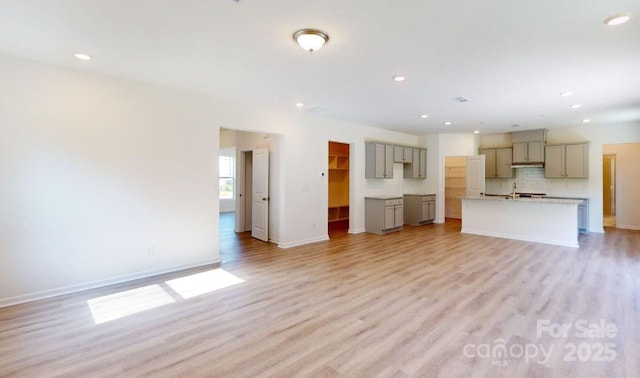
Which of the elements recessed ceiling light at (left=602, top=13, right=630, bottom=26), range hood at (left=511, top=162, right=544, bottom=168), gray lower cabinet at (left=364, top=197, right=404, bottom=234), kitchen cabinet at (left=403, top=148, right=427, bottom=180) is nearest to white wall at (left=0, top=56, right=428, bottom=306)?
gray lower cabinet at (left=364, top=197, right=404, bottom=234)

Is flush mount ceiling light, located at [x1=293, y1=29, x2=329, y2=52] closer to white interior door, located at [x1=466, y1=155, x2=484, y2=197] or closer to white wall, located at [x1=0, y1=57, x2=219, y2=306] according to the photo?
white wall, located at [x1=0, y1=57, x2=219, y2=306]

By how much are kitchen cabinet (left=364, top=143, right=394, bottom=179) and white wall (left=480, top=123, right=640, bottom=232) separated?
4544 millimetres

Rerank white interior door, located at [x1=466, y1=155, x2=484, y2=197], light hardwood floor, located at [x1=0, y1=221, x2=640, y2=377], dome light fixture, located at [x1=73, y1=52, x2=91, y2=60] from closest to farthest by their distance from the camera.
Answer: light hardwood floor, located at [x1=0, y1=221, x2=640, y2=377] < dome light fixture, located at [x1=73, y1=52, x2=91, y2=60] < white interior door, located at [x1=466, y1=155, x2=484, y2=197]

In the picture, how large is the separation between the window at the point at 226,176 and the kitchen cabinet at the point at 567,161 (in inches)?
394

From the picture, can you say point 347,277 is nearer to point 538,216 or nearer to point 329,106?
point 329,106

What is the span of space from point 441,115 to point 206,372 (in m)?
5.84

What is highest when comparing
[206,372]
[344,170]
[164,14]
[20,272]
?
[164,14]

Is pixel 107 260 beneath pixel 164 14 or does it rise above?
beneath

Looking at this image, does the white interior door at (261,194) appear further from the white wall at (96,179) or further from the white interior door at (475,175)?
the white interior door at (475,175)

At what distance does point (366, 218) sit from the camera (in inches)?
294

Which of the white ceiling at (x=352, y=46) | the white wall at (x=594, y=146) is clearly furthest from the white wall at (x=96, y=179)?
the white wall at (x=594, y=146)

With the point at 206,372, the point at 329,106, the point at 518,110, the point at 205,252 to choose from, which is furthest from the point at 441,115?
the point at 206,372

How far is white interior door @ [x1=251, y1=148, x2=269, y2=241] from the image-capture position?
616 centimetres

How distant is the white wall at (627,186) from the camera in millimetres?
7801
